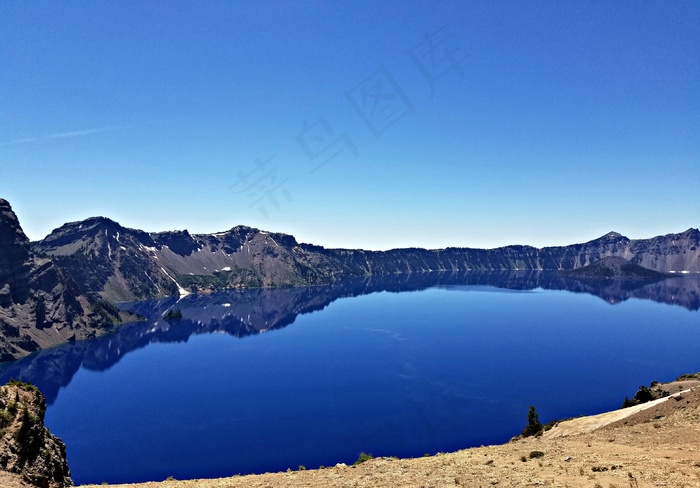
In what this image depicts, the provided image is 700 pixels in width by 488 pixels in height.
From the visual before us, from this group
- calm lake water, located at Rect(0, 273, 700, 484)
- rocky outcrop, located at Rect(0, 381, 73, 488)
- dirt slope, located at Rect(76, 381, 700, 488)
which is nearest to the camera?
dirt slope, located at Rect(76, 381, 700, 488)

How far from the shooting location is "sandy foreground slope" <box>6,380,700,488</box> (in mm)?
28031

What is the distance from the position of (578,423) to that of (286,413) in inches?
3287

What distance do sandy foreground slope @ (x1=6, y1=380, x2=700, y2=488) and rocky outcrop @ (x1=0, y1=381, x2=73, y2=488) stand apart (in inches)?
189

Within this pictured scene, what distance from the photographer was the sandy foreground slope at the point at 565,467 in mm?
28031

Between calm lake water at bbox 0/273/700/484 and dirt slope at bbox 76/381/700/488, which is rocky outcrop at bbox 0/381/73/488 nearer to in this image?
dirt slope at bbox 76/381/700/488

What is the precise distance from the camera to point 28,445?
33219mm

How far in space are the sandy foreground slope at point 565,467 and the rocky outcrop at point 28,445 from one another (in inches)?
189

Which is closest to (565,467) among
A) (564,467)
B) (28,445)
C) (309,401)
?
(564,467)

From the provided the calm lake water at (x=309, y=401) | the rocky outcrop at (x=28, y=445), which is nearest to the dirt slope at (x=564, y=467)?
the rocky outcrop at (x=28, y=445)

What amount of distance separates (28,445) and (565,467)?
150ft

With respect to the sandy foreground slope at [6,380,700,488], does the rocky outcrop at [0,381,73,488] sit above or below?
above

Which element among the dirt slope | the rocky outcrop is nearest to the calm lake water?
the dirt slope

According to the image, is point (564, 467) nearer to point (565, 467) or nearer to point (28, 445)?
point (565, 467)

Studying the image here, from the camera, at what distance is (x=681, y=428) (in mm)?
42719
